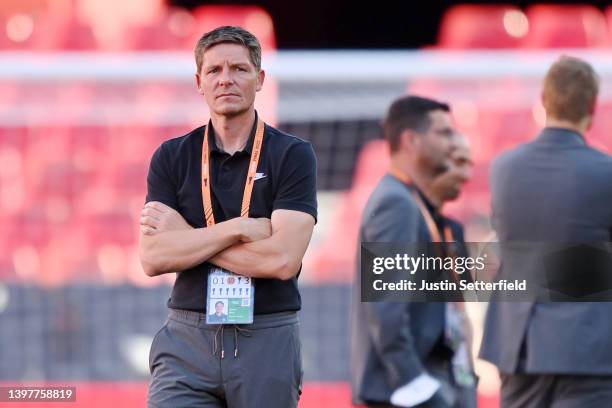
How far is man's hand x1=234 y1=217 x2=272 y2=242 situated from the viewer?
377 cm

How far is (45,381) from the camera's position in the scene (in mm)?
8562

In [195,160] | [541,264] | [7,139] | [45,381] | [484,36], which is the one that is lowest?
[45,381]

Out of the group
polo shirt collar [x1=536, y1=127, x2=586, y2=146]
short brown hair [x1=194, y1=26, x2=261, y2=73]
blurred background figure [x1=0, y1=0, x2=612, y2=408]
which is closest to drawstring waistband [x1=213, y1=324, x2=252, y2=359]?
short brown hair [x1=194, y1=26, x2=261, y2=73]

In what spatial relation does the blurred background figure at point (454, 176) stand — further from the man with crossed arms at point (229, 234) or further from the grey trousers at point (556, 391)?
the man with crossed arms at point (229, 234)

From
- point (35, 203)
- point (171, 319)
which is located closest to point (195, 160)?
point (171, 319)

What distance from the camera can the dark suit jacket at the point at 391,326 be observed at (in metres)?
4.69

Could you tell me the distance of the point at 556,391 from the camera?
4246 mm

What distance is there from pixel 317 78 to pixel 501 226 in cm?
626

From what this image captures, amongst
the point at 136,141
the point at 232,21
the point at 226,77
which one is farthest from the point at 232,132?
the point at 232,21

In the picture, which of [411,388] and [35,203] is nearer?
[411,388]

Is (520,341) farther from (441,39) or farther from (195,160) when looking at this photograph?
(441,39)

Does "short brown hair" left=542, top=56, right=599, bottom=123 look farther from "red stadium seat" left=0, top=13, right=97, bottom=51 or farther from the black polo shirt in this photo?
"red stadium seat" left=0, top=13, right=97, bottom=51

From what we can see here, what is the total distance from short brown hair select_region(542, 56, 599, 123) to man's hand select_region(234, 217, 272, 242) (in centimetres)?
122

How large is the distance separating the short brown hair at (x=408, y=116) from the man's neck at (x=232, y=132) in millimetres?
1518
